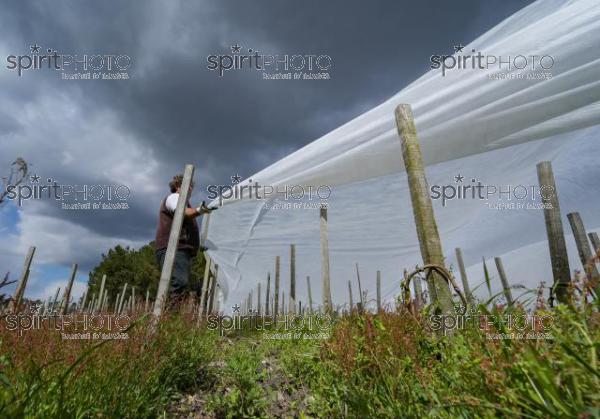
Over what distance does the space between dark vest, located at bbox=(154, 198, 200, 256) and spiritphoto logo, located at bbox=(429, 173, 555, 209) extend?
11.3 ft

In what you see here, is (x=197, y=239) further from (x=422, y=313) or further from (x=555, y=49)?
(x=555, y=49)

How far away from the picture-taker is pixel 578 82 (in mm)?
2404

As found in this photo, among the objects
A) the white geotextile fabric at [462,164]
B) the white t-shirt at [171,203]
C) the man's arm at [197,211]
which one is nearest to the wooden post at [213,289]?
the white geotextile fabric at [462,164]

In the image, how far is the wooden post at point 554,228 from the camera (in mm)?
3121

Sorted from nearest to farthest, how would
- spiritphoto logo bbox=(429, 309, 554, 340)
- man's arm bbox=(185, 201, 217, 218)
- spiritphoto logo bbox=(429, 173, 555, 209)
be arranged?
1. spiritphoto logo bbox=(429, 309, 554, 340)
2. man's arm bbox=(185, 201, 217, 218)
3. spiritphoto logo bbox=(429, 173, 555, 209)

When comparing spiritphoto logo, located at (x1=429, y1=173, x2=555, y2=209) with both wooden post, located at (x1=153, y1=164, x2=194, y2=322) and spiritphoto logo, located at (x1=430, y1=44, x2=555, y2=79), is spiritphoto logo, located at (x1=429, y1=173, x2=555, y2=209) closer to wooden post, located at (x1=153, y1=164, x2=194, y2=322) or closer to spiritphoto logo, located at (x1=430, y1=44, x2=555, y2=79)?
spiritphoto logo, located at (x1=430, y1=44, x2=555, y2=79)

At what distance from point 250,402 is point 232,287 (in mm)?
4998

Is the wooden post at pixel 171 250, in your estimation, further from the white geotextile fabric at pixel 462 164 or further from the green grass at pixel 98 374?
the white geotextile fabric at pixel 462 164

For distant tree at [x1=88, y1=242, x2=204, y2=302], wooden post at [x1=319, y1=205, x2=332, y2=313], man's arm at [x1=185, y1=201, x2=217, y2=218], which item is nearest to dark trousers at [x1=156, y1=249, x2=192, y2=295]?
man's arm at [x1=185, y1=201, x2=217, y2=218]

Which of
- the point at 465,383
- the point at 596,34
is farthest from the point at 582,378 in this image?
the point at 596,34

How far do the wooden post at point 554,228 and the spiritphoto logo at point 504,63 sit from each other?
1385mm

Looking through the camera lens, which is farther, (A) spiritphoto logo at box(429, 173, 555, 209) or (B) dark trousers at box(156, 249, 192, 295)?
(A) spiritphoto logo at box(429, 173, 555, 209)

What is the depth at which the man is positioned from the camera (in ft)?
12.9

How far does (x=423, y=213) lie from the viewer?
2316 millimetres
